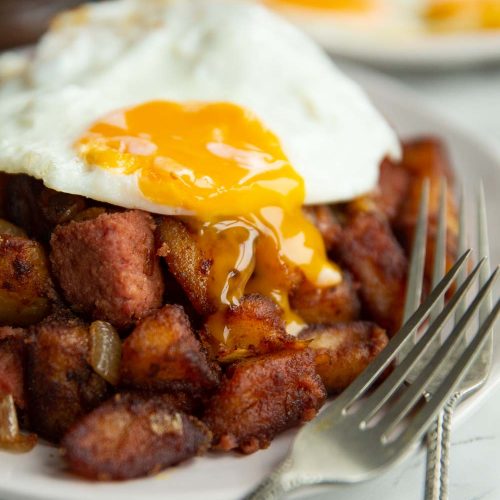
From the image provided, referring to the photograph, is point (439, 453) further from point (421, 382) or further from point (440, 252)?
point (440, 252)

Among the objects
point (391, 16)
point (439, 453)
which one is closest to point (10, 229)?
point (439, 453)

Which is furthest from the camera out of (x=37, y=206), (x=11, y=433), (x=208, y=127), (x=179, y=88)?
(x=179, y=88)

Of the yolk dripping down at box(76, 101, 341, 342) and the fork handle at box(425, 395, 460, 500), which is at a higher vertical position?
the yolk dripping down at box(76, 101, 341, 342)

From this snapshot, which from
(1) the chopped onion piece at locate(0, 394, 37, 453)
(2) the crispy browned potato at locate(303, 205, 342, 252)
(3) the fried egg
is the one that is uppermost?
(3) the fried egg

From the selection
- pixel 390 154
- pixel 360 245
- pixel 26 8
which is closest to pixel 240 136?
pixel 360 245

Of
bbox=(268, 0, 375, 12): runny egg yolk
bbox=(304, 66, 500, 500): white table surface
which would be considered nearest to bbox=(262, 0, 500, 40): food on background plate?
bbox=(268, 0, 375, 12): runny egg yolk

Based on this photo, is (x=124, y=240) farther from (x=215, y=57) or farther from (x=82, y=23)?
(x=82, y=23)

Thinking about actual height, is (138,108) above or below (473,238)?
above

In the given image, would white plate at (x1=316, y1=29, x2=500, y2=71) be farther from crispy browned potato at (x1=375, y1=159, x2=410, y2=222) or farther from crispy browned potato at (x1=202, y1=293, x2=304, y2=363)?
crispy browned potato at (x1=202, y1=293, x2=304, y2=363)
